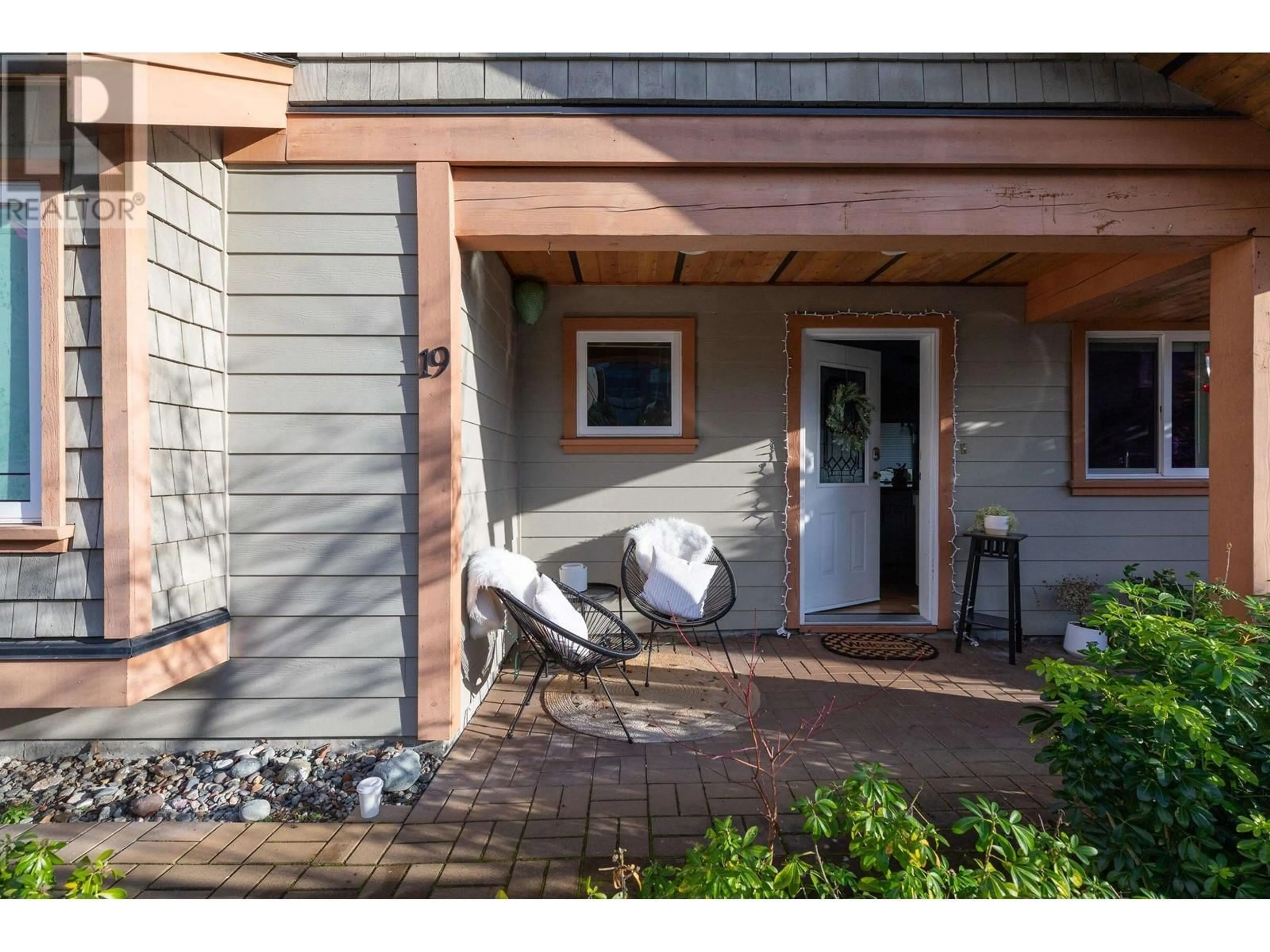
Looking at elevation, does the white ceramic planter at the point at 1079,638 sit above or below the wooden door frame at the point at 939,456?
below

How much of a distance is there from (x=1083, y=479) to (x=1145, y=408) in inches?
28.0

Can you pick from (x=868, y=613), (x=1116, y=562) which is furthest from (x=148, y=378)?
(x=1116, y=562)

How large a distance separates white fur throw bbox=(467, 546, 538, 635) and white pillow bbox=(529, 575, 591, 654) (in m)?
0.07

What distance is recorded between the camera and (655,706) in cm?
320

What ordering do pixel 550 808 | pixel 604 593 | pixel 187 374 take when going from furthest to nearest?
pixel 604 593 → pixel 187 374 → pixel 550 808

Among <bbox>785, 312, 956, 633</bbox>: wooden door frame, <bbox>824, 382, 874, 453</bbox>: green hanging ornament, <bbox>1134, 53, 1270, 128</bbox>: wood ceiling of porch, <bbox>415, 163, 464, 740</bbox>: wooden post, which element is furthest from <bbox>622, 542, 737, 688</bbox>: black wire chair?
<bbox>1134, 53, 1270, 128</bbox>: wood ceiling of porch

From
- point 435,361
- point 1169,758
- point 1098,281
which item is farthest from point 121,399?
point 1098,281

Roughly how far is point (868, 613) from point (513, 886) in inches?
134

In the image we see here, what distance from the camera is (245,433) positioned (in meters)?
2.67

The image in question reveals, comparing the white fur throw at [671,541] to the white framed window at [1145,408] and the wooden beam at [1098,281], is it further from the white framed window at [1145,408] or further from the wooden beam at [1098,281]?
the white framed window at [1145,408]

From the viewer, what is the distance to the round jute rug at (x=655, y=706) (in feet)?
9.48

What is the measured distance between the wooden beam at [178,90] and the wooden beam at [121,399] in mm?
82

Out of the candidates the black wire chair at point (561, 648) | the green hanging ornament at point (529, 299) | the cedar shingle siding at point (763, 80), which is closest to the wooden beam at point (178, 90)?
the cedar shingle siding at point (763, 80)

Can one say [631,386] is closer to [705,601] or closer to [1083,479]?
[705,601]
